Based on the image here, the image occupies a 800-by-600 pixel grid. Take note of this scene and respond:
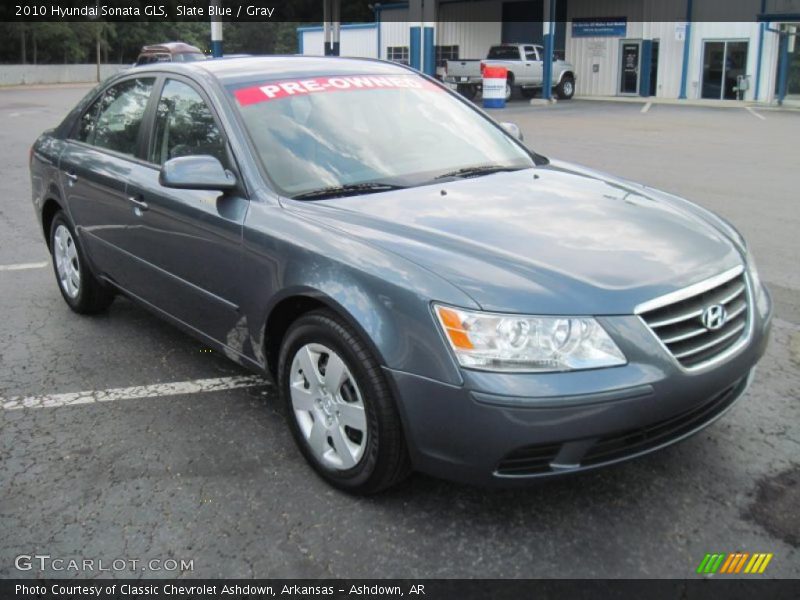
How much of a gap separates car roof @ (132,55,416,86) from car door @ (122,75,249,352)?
4.9 inches

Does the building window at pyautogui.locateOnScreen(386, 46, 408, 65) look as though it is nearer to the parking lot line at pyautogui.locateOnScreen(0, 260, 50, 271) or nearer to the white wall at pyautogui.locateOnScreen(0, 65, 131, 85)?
the white wall at pyautogui.locateOnScreen(0, 65, 131, 85)

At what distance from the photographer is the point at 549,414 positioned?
249 centimetres

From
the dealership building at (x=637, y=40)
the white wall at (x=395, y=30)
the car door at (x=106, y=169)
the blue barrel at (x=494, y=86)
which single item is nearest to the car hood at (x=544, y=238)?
the car door at (x=106, y=169)

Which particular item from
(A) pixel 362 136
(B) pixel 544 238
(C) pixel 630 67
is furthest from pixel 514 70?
(B) pixel 544 238

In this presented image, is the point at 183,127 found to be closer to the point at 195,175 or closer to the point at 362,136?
the point at 195,175

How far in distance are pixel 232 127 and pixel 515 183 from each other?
1.32 m

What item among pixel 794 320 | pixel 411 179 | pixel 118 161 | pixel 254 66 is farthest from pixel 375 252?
pixel 794 320

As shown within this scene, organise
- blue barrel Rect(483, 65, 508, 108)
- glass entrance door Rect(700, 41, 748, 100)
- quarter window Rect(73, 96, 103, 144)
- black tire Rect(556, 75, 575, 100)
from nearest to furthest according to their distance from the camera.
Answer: quarter window Rect(73, 96, 103, 144) < blue barrel Rect(483, 65, 508, 108) < glass entrance door Rect(700, 41, 748, 100) < black tire Rect(556, 75, 575, 100)

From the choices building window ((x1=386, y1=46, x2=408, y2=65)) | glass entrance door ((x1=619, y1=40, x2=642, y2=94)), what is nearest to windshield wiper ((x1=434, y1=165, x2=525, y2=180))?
glass entrance door ((x1=619, y1=40, x2=642, y2=94))

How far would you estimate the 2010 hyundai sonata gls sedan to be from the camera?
2559 millimetres

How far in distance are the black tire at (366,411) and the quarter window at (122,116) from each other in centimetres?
198

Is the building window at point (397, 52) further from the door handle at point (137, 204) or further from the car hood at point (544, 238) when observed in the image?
the car hood at point (544, 238)

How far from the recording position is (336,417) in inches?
119

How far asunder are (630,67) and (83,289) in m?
33.1
